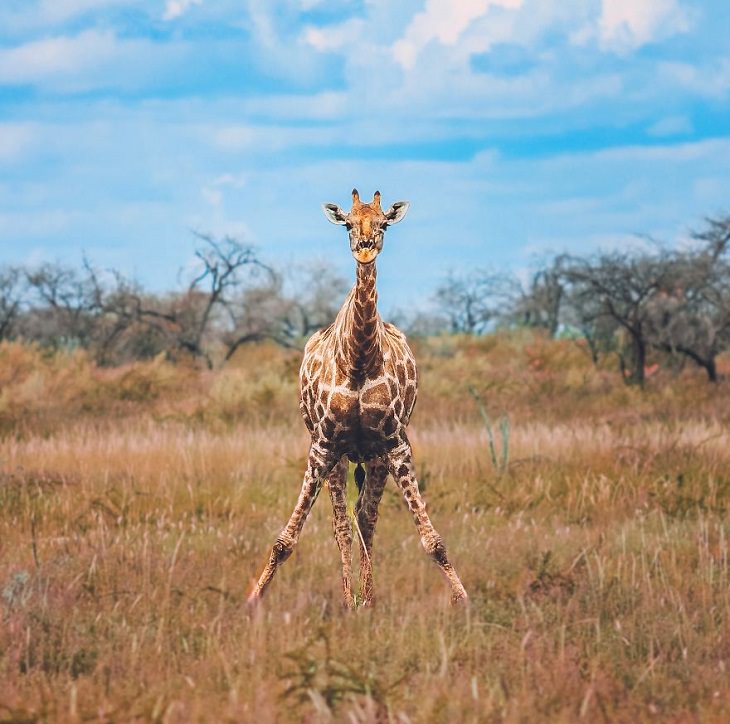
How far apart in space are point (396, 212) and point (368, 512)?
203 centimetres

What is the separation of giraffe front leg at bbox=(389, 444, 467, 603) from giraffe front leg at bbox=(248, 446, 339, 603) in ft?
1.16

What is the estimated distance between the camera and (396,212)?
517 cm

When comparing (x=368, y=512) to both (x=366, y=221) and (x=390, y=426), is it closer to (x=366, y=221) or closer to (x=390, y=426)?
(x=390, y=426)

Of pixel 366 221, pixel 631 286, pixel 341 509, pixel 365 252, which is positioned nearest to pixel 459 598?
pixel 341 509

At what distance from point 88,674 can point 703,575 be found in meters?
4.09

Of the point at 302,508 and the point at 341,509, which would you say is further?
the point at 341,509

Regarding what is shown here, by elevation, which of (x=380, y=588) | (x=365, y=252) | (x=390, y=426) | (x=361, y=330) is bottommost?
(x=380, y=588)

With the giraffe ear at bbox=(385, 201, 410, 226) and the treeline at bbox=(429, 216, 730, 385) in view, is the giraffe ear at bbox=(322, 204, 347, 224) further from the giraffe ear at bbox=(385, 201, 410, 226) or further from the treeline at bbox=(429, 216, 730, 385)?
the treeline at bbox=(429, 216, 730, 385)

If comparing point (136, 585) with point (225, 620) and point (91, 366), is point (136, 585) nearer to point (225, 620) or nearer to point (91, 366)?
point (225, 620)

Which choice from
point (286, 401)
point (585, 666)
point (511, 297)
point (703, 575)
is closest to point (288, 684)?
point (585, 666)

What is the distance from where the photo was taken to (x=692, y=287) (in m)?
23.4

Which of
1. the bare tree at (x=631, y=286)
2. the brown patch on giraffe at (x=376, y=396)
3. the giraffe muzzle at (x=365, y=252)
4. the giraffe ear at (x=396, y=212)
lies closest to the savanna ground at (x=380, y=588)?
the brown patch on giraffe at (x=376, y=396)

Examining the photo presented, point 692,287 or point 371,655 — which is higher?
point 692,287

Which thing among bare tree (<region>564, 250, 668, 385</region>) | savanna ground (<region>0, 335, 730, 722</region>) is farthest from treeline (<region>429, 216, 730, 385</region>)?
savanna ground (<region>0, 335, 730, 722</region>)
